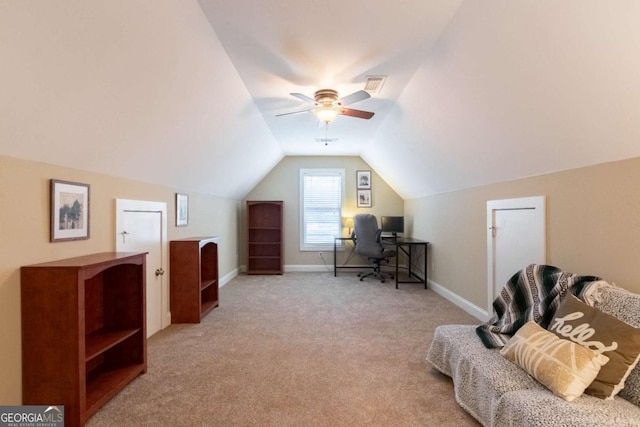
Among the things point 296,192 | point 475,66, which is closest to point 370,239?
point 296,192

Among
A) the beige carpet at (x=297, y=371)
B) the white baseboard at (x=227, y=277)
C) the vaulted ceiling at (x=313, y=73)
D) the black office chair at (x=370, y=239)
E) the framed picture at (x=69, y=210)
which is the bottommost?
the beige carpet at (x=297, y=371)

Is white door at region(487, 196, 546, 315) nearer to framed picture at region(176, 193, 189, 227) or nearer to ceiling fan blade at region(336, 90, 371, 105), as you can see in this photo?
ceiling fan blade at region(336, 90, 371, 105)

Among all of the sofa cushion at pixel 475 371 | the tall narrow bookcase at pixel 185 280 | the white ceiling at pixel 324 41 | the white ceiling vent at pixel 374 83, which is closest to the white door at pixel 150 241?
the tall narrow bookcase at pixel 185 280

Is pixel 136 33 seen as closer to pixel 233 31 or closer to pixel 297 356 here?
pixel 233 31

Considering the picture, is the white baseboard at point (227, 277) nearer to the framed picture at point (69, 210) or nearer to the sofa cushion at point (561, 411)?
the framed picture at point (69, 210)

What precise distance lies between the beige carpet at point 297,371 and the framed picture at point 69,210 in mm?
1158

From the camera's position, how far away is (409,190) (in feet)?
19.2

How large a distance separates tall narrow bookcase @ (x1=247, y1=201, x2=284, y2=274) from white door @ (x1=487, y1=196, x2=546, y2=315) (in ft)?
13.6

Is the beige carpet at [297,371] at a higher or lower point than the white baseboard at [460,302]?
lower

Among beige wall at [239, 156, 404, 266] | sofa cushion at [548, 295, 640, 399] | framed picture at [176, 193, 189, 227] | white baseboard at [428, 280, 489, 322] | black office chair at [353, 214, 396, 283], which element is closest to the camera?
sofa cushion at [548, 295, 640, 399]

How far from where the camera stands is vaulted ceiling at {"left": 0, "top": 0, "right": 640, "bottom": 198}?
58.0 inches

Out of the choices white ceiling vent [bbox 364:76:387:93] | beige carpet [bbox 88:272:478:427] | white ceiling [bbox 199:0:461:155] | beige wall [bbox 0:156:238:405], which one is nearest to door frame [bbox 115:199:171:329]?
beige carpet [bbox 88:272:478:427]

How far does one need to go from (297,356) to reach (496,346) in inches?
61.4

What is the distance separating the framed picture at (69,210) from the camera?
1.93m
